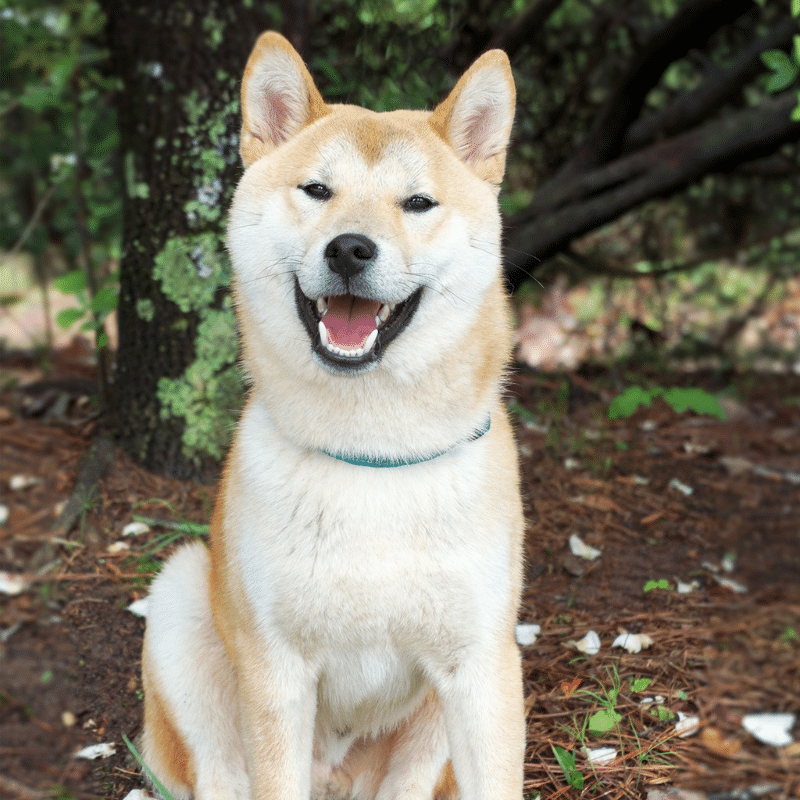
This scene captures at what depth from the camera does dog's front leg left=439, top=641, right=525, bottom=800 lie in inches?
79.7

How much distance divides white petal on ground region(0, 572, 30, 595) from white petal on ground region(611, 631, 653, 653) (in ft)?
7.33

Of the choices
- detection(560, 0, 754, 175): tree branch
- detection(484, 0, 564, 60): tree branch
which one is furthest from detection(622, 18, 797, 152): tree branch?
detection(484, 0, 564, 60): tree branch

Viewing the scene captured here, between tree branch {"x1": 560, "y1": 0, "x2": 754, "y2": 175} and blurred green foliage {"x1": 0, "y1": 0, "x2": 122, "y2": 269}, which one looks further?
tree branch {"x1": 560, "y1": 0, "x2": 754, "y2": 175}

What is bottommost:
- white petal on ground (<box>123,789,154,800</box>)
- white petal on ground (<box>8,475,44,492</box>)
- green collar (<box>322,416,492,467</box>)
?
white petal on ground (<box>123,789,154,800</box>)

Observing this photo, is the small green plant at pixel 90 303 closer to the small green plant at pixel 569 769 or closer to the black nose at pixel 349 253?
the black nose at pixel 349 253

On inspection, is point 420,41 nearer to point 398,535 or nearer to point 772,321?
point 398,535

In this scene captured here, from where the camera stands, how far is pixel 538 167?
5715mm

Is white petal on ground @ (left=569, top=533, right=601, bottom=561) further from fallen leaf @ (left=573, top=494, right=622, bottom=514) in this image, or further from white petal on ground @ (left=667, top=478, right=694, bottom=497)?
white petal on ground @ (left=667, top=478, right=694, bottom=497)

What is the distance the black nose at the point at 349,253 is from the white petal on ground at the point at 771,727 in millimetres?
1686

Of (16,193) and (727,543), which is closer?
(727,543)

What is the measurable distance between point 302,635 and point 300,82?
144 cm

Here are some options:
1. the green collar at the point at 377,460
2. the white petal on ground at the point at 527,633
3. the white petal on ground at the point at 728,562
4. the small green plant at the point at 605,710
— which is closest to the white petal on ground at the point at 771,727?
the small green plant at the point at 605,710

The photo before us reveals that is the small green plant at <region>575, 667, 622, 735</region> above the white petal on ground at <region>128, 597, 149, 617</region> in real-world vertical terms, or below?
below

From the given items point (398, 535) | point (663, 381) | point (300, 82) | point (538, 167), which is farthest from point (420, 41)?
point (398, 535)
